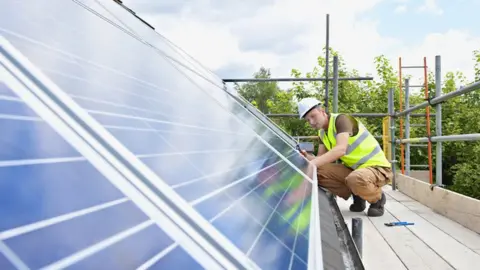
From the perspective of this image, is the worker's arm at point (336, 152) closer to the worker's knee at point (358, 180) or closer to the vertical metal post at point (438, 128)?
the worker's knee at point (358, 180)

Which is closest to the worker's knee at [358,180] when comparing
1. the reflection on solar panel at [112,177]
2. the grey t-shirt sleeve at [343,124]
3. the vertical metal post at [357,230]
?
the grey t-shirt sleeve at [343,124]

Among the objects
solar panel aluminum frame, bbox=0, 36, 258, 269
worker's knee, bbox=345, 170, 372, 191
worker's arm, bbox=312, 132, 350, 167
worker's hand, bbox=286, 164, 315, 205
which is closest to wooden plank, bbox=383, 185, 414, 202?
worker's knee, bbox=345, 170, 372, 191

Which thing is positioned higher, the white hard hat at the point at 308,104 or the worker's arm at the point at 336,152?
the white hard hat at the point at 308,104

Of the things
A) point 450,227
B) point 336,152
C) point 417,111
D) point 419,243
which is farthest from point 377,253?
point 417,111

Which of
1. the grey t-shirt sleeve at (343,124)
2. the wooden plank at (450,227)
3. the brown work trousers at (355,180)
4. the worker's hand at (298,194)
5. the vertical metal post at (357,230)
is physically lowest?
the wooden plank at (450,227)

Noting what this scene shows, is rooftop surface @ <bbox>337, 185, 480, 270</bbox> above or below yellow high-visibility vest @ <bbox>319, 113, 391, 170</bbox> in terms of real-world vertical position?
below

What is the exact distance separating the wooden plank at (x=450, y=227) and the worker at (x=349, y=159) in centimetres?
36

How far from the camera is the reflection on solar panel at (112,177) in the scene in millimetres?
592

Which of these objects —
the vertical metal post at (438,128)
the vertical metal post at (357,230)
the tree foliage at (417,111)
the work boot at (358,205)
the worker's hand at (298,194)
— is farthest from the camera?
the tree foliage at (417,111)

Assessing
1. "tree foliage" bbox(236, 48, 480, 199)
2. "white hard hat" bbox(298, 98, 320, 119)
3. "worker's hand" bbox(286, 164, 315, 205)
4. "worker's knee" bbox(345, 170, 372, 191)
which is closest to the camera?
"worker's hand" bbox(286, 164, 315, 205)

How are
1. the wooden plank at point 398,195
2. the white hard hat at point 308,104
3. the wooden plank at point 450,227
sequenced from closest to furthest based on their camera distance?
the wooden plank at point 450,227, the white hard hat at point 308,104, the wooden plank at point 398,195

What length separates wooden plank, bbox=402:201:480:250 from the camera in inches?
129

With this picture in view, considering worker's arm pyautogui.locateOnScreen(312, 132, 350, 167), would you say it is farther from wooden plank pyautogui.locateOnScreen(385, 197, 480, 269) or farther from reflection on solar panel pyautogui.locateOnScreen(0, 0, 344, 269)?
reflection on solar panel pyautogui.locateOnScreen(0, 0, 344, 269)

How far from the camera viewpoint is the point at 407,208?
4762mm
